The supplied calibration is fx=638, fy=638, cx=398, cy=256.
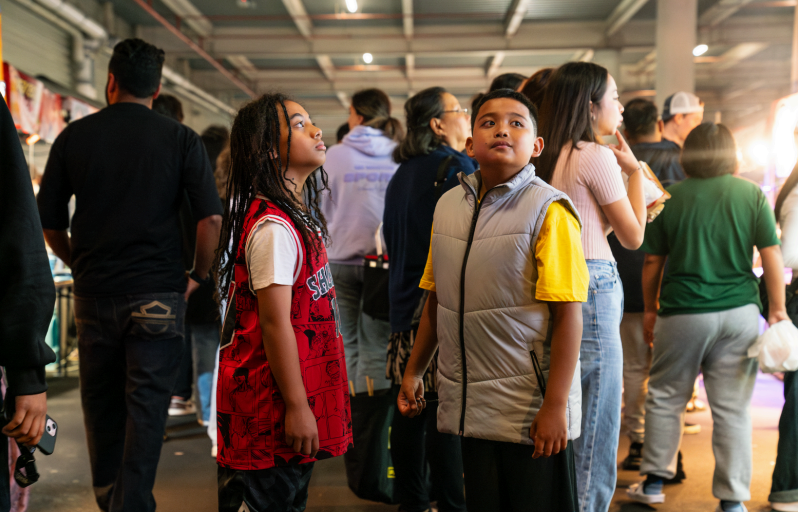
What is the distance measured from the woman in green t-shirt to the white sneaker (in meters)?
0.09

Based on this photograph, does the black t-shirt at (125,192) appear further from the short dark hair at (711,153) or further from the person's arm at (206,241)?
the short dark hair at (711,153)

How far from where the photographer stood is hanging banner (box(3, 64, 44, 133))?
5919mm

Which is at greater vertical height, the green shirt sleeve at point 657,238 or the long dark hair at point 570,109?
the long dark hair at point 570,109

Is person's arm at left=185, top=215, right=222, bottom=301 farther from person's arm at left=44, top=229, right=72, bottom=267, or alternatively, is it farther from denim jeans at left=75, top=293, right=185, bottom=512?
person's arm at left=44, top=229, right=72, bottom=267

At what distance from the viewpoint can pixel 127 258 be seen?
2.15 metres

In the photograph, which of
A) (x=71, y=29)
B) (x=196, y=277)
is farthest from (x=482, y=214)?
(x=71, y=29)

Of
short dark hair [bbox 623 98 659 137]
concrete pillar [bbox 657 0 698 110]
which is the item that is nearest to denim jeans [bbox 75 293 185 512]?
short dark hair [bbox 623 98 659 137]

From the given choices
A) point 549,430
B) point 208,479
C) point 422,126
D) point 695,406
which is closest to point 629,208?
point 549,430

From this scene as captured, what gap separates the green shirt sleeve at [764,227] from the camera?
245 centimetres

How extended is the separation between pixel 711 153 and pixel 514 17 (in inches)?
286

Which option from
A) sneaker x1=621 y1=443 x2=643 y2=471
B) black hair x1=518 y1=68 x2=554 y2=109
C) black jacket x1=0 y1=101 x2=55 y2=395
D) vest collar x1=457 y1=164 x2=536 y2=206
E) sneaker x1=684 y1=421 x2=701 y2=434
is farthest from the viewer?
sneaker x1=684 y1=421 x2=701 y2=434

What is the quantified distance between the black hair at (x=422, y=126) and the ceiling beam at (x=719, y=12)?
807 cm

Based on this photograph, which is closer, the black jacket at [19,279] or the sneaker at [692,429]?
the black jacket at [19,279]

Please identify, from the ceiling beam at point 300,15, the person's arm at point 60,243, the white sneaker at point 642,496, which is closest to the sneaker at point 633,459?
the white sneaker at point 642,496
